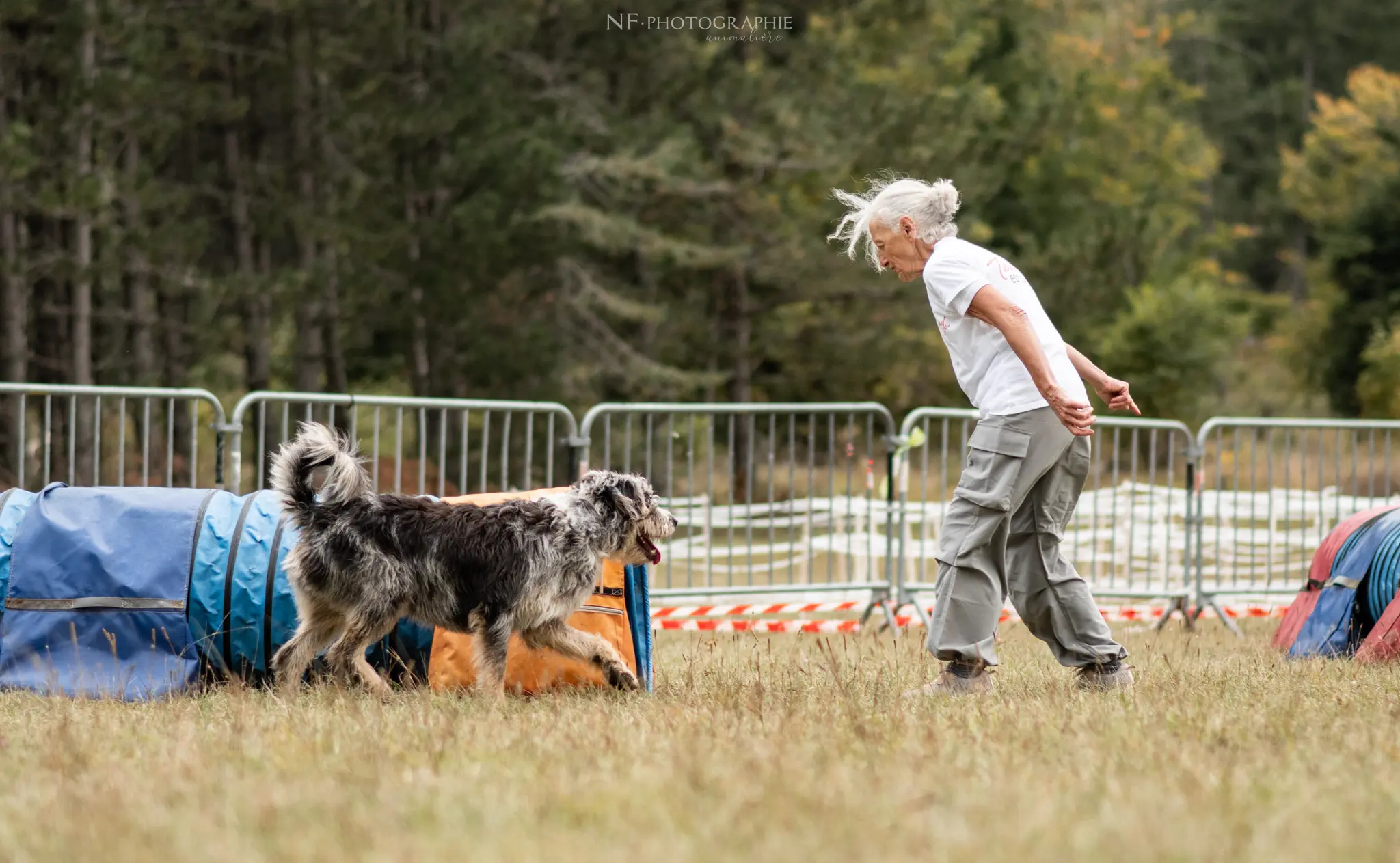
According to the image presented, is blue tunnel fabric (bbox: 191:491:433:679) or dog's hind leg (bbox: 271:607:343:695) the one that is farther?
blue tunnel fabric (bbox: 191:491:433:679)

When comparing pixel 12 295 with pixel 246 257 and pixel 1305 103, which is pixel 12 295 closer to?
pixel 246 257

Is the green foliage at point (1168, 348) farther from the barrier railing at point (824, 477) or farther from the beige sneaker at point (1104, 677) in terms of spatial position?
the beige sneaker at point (1104, 677)

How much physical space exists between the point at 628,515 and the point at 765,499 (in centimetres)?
993

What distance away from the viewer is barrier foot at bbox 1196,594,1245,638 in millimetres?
9664

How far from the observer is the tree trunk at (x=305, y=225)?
21016 mm

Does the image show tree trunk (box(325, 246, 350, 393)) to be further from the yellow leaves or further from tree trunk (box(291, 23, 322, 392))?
the yellow leaves

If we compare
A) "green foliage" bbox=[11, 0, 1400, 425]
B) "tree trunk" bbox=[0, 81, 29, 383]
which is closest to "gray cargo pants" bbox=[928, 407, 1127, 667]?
"green foliage" bbox=[11, 0, 1400, 425]

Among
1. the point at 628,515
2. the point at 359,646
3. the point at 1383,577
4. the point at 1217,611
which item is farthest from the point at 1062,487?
the point at 1217,611

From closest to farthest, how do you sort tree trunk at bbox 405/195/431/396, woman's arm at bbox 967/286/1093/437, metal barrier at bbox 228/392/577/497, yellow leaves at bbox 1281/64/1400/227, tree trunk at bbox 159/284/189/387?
1. woman's arm at bbox 967/286/1093/437
2. metal barrier at bbox 228/392/577/497
3. tree trunk at bbox 159/284/189/387
4. tree trunk at bbox 405/195/431/396
5. yellow leaves at bbox 1281/64/1400/227

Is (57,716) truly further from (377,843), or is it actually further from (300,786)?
(377,843)

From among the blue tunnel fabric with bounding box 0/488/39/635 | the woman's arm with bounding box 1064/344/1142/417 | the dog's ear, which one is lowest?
the blue tunnel fabric with bounding box 0/488/39/635

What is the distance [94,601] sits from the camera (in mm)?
5652

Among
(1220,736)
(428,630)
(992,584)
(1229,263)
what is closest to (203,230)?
(428,630)

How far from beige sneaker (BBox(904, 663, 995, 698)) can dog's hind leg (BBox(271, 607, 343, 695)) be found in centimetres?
224
